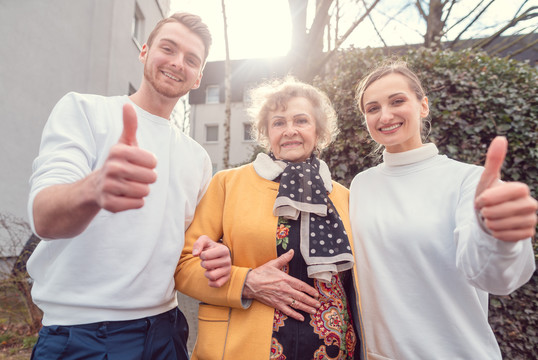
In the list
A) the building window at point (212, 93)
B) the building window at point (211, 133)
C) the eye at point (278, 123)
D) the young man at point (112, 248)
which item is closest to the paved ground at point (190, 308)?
the young man at point (112, 248)

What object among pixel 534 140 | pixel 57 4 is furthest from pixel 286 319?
pixel 57 4

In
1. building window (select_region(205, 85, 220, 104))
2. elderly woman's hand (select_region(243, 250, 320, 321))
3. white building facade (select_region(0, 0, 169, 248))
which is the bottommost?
elderly woman's hand (select_region(243, 250, 320, 321))

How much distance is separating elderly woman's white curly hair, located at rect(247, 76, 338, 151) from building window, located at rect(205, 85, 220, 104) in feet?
69.8

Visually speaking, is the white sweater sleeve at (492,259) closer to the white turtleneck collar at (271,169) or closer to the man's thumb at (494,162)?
the man's thumb at (494,162)

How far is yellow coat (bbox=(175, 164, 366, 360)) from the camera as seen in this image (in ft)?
4.97

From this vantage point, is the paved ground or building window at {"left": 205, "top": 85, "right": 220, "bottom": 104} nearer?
the paved ground

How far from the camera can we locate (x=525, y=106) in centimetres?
322

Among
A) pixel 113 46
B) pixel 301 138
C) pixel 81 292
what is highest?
pixel 113 46

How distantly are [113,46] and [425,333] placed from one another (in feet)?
30.0

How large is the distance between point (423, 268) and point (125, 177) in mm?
1330

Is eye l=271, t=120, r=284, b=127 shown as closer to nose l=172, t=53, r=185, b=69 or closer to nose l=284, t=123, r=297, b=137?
nose l=284, t=123, r=297, b=137

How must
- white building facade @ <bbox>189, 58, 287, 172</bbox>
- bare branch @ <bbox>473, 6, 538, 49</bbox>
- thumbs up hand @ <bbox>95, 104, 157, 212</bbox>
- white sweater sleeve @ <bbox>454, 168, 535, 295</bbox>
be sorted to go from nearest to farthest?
1. thumbs up hand @ <bbox>95, 104, 157, 212</bbox>
2. white sweater sleeve @ <bbox>454, 168, 535, 295</bbox>
3. bare branch @ <bbox>473, 6, 538, 49</bbox>
4. white building facade @ <bbox>189, 58, 287, 172</bbox>

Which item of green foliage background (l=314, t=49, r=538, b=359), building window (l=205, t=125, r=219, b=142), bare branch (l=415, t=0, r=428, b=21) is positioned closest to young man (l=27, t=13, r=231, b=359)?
green foliage background (l=314, t=49, r=538, b=359)

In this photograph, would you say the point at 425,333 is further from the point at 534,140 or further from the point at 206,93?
the point at 206,93
